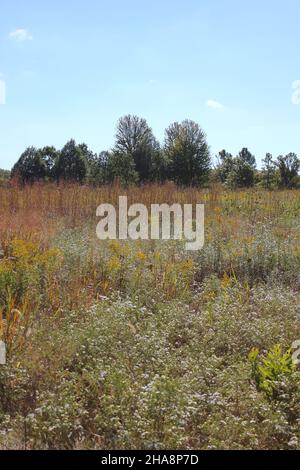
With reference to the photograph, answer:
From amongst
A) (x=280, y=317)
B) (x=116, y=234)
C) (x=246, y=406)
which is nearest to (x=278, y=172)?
(x=116, y=234)

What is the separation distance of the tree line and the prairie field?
10984 mm

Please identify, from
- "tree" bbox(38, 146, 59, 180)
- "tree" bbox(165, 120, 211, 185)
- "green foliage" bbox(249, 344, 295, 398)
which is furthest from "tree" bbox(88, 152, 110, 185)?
"green foliage" bbox(249, 344, 295, 398)

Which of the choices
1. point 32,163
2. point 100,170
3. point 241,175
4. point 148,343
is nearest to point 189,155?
point 241,175

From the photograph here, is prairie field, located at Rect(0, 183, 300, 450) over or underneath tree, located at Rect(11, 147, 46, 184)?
underneath

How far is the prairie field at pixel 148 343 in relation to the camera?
240 cm

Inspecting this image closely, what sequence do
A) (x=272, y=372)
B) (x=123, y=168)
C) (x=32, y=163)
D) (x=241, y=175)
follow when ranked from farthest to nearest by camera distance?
(x=32, y=163) → (x=241, y=175) → (x=123, y=168) → (x=272, y=372)

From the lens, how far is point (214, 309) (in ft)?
13.1

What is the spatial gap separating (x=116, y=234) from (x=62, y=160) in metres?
15.6

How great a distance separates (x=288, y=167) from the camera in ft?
73.8

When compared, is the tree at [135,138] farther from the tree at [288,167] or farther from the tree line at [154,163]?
the tree at [288,167]

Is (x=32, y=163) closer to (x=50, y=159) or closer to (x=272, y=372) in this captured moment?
(x=50, y=159)

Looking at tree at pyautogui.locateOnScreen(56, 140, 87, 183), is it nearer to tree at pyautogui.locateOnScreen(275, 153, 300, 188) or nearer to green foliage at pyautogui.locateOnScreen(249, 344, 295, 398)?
tree at pyautogui.locateOnScreen(275, 153, 300, 188)

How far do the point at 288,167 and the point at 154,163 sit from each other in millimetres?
7293

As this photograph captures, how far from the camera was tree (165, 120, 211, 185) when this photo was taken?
24219 millimetres
